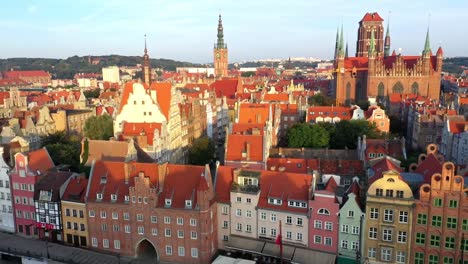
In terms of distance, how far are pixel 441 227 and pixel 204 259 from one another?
2409 centimetres

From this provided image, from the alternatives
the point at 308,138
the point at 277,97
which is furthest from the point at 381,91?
the point at 308,138

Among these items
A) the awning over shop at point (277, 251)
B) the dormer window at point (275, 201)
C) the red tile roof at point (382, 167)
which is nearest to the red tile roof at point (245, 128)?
the red tile roof at point (382, 167)

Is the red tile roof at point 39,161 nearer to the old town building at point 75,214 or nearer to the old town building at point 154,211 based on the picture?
the old town building at point 75,214

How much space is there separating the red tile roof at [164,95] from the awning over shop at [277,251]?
31.8 meters

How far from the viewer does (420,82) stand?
119250 millimetres

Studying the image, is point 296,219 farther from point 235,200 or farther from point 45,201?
point 45,201

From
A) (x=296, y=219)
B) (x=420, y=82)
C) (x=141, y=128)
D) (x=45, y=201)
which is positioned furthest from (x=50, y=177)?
(x=420, y=82)

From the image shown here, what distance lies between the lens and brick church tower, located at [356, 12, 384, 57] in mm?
150750

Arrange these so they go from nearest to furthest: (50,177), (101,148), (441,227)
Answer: (441,227)
(50,177)
(101,148)

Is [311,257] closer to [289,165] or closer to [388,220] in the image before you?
[388,220]

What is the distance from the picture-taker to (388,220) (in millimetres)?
40906

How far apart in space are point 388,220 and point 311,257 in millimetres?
8649

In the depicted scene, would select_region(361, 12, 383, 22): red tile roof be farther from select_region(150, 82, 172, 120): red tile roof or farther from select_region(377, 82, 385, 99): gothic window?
select_region(150, 82, 172, 120): red tile roof

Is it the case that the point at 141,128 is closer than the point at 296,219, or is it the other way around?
the point at 296,219
